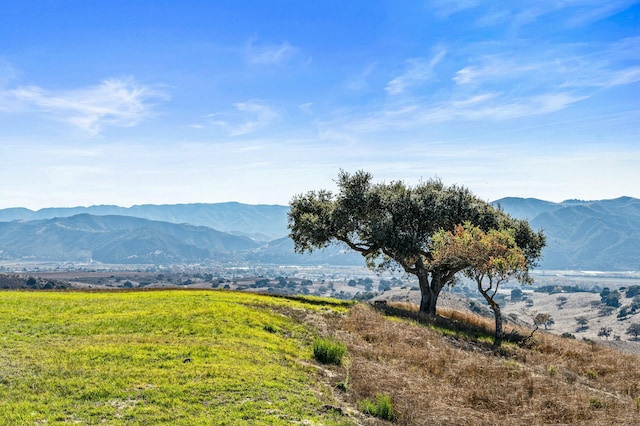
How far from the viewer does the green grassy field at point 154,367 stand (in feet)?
41.3

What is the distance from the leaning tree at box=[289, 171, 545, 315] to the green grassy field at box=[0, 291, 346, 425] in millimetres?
17195

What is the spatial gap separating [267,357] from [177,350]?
3.95m

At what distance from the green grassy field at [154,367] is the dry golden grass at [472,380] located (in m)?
2.75

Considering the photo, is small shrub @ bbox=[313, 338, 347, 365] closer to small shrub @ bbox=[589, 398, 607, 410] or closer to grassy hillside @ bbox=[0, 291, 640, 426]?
grassy hillside @ bbox=[0, 291, 640, 426]

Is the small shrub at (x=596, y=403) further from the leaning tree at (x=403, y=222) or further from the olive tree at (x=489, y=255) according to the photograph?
the leaning tree at (x=403, y=222)

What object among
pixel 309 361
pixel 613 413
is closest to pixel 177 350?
pixel 309 361

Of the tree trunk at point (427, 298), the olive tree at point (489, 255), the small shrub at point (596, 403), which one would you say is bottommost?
the small shrub at point (596, 403)

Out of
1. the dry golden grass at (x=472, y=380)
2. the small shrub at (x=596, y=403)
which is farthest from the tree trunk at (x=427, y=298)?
the small shrub at (x=596, y=403)

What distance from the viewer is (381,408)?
14.7m

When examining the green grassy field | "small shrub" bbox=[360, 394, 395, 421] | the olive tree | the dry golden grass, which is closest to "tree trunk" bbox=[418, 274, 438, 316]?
the olive tree

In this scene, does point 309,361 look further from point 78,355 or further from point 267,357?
point 78,355

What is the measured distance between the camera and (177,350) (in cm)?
1809

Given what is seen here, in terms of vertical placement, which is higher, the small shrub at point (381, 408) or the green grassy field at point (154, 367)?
the green grassy field at point (154, 367)

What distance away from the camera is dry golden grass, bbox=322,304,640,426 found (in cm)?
1589
